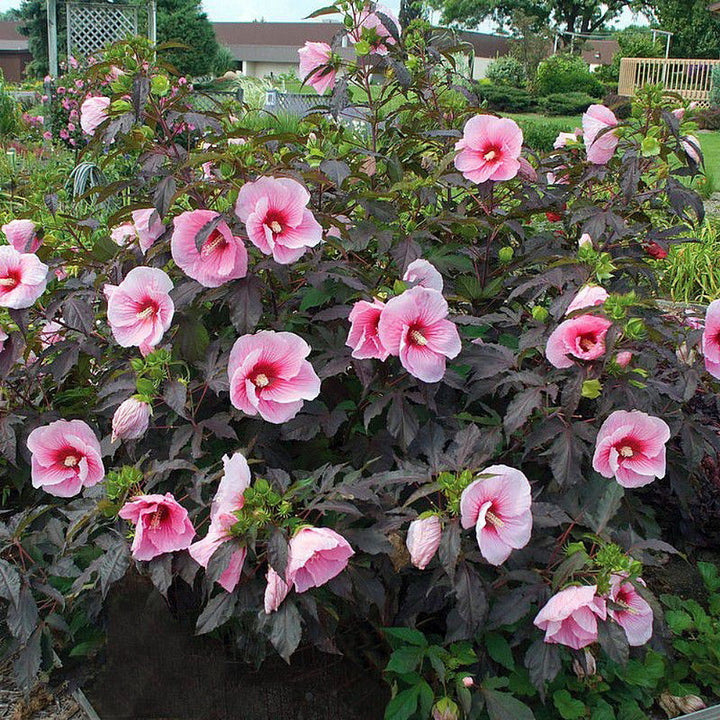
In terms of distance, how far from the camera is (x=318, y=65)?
1812 millimetres

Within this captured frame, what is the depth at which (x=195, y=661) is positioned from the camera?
5.00 ft

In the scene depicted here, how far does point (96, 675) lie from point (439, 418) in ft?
2.54

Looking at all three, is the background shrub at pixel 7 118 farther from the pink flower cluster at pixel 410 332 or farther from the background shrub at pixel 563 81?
the background shrub at pixel 563 81

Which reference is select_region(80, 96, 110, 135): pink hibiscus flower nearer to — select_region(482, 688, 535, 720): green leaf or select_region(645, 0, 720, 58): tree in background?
select_region(482, 688, 535, 720): green leaf

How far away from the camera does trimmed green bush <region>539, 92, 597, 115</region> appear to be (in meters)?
20.0

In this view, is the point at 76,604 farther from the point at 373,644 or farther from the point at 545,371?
the point at 545,371

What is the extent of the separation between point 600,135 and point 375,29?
1.68ft

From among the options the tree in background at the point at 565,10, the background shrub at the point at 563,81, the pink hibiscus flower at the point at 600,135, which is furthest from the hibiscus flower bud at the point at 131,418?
the tree in background at the point at 565,10

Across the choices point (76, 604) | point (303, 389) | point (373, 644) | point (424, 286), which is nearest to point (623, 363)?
point (424, 286)

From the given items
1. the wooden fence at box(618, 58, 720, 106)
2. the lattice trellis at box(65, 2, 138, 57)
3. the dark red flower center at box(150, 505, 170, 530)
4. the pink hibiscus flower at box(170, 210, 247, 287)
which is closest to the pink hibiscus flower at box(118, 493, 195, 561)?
the dark red flower center at box(150, 505, 170, 530)

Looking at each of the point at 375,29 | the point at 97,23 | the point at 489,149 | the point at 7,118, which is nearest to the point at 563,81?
the point at 97,23

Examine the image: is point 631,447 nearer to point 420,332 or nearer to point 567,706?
point 420,332

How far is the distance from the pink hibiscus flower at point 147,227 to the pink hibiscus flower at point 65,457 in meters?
0.33

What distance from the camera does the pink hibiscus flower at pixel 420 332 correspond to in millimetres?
1286
